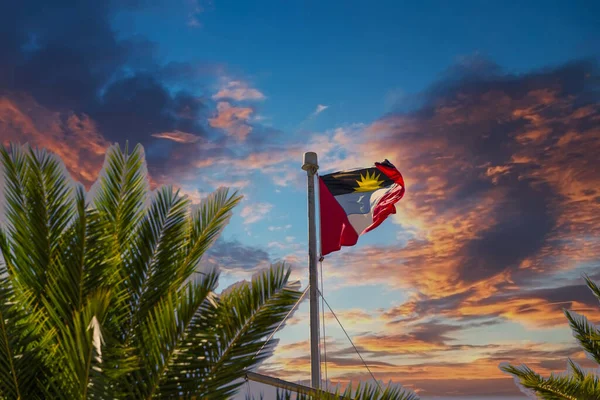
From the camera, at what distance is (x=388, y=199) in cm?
1033

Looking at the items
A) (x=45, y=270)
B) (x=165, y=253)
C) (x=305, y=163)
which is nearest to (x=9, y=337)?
(x=45, y=270)

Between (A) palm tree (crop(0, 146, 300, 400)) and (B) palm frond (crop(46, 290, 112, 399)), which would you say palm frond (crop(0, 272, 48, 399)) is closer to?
(A) palm tree (crop(0, 146, 300, 400))

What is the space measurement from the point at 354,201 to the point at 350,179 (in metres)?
0.38

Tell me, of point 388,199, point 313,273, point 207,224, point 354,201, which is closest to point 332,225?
point 354,201

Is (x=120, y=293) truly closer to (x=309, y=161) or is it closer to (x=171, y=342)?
(x=171, y=342)

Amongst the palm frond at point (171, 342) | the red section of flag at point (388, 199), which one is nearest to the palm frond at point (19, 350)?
the palm frond at point (171, 342)

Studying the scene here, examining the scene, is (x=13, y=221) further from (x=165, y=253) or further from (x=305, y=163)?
(x=305, y=163)

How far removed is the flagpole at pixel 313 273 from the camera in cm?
824

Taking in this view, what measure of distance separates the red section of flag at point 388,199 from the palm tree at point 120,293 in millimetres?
4737

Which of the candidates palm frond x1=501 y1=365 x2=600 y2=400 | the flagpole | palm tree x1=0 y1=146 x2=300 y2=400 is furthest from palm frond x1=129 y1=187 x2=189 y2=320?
palm frond x1=501 y1=365 x2=600 y2=400

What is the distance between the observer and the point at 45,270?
5.18 meters

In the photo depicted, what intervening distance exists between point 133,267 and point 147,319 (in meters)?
0.72

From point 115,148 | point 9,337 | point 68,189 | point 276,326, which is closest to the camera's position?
point 9,337

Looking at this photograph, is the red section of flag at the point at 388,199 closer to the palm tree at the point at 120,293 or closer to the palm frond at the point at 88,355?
the palm tree at the point at 120,293
